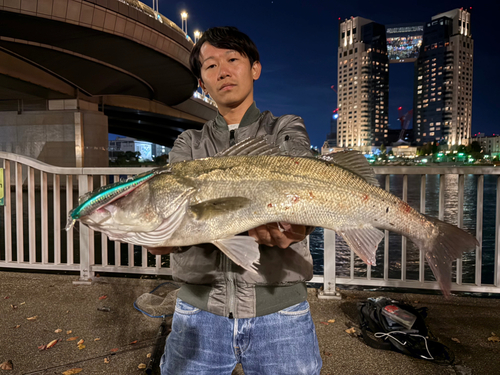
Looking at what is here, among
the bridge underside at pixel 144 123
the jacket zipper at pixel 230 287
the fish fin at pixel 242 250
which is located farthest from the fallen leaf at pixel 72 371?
the bridge underside at pixel 144 123

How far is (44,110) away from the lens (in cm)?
3166

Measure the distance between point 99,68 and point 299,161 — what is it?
32.3m

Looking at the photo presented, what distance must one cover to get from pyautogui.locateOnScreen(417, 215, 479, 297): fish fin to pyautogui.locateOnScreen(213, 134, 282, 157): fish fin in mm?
1048

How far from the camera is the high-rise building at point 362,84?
154m

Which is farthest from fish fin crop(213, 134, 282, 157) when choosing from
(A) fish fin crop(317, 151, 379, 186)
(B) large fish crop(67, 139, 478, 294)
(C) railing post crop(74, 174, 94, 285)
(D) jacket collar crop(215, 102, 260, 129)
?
(C) railing post crop(74, 174, 94, 285)

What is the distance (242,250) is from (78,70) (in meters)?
32.6

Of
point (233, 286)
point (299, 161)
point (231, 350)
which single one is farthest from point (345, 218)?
point (231, 350)

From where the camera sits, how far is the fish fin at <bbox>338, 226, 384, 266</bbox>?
1.87 m

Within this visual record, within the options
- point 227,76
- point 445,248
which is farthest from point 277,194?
point 445,248

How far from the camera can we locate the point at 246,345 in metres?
1.79

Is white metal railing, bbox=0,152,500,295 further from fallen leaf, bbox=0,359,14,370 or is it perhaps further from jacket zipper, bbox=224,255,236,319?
jacket zipper, bbox=224,255,236,319

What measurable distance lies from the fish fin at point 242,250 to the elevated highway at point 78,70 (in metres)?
25.1

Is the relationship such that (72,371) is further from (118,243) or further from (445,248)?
(445,248)

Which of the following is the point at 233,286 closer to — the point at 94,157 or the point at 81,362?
the point at 81,362
